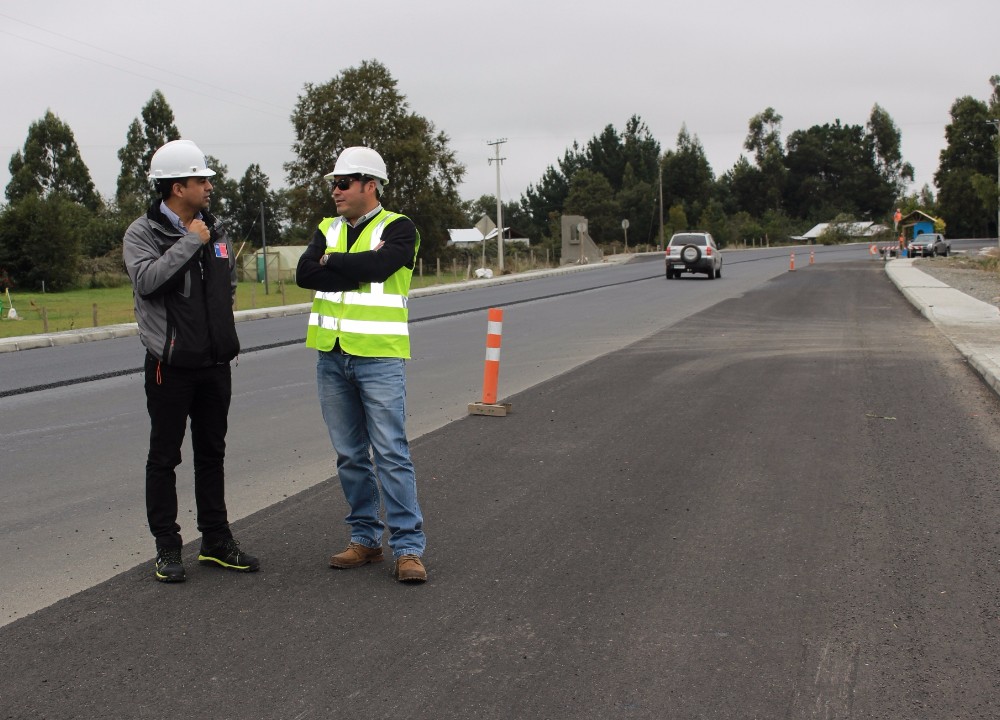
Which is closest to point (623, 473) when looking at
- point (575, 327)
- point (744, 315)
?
point (575, 327)

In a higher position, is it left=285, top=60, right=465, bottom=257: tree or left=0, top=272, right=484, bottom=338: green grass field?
left=285, top=60, right=465, bottom=257: tree

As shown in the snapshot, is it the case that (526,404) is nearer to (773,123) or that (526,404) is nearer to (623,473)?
Answer: (623,473)

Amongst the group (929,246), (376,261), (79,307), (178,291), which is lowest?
(79,307)

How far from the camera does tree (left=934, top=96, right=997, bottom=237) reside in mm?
98438

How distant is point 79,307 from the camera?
123ft

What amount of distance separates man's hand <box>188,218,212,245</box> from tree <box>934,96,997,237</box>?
100635 millimetres

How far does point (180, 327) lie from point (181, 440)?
53 centimetres

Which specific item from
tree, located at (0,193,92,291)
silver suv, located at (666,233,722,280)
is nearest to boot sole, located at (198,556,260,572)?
silver suv, located at (666,233,722,280)

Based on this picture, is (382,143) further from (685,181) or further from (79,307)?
(685,181)

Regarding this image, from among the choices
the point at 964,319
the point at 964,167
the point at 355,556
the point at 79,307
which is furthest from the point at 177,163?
the point at 964,167

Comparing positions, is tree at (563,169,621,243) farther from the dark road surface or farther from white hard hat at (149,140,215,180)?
white hard hat at (149,140,215,180)

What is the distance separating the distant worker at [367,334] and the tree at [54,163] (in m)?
88.4

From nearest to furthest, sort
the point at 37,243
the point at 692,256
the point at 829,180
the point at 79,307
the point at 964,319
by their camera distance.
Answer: the point at 964,319
the point at 79,307
the point at 692,256
the point at 37,243
the point at 829,180

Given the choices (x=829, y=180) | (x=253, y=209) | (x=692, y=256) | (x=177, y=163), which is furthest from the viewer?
(x=829, y=180)
